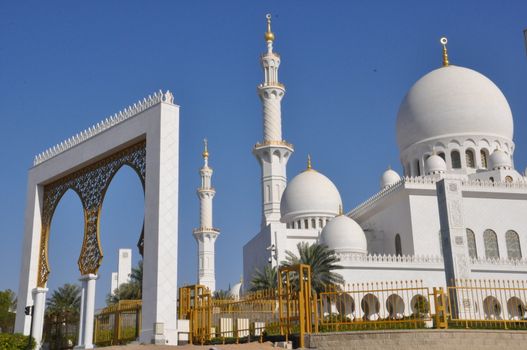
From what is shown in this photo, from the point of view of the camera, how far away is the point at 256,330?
14578 mm

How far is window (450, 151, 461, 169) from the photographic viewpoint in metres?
33.4

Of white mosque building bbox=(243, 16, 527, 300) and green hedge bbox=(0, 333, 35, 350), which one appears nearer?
green hedge bbox=(0, 333, 35, 350)

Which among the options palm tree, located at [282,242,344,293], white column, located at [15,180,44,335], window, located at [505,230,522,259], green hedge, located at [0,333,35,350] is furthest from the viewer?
window, located at [505,230,522,259]

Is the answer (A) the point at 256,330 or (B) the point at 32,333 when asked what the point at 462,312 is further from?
(B) the point at 32,333

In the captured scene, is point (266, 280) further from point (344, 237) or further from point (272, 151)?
point (272, 151)

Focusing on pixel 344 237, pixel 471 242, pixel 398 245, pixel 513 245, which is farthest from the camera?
pixel 398 245

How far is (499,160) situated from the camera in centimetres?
3219

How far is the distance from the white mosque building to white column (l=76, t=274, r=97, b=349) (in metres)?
12.6

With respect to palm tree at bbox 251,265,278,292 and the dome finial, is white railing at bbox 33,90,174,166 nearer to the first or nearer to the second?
palm tree at bbox 251,265,278,292

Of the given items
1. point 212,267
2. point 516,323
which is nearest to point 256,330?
point 516,323

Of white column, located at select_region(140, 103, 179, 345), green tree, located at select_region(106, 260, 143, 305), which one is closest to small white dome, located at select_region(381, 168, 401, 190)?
green tree, located at select_region(106, 260, 143, 305)

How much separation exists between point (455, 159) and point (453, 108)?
261 centimetres

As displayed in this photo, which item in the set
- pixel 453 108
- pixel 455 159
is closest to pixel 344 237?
pixel 455 159

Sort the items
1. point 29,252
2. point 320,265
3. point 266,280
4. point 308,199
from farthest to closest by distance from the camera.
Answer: point 308,199 → point 266,280 → point 320,265 → point 29,252
